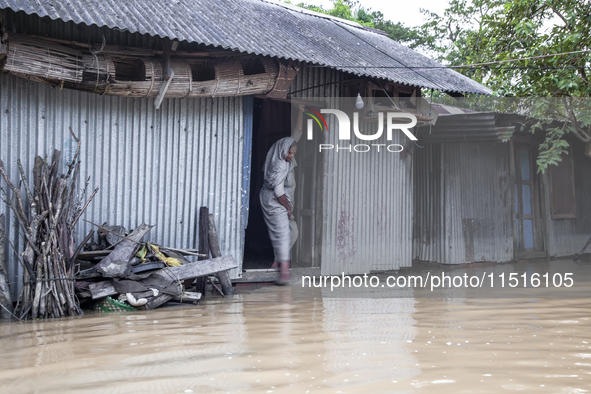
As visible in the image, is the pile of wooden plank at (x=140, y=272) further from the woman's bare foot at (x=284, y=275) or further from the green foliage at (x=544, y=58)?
the green foliage at (x=544, y=58)

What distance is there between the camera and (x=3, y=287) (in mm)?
5336

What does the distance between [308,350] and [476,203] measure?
25.4ft

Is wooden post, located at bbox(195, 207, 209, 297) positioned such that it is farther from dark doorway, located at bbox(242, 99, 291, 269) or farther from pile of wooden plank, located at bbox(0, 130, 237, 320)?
dark doorway, located at bbox(242, 99, 291, 269)

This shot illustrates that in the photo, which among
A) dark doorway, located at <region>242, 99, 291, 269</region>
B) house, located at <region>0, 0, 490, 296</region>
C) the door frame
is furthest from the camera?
the door frame

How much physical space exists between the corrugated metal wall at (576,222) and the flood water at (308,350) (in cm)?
655

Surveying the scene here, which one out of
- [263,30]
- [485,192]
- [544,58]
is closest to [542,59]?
[544,58]

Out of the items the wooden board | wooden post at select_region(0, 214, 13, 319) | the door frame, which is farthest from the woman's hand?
the door frame

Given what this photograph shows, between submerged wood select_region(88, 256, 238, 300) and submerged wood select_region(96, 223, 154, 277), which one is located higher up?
submerged wood select_region(96, 223, 154, 277)

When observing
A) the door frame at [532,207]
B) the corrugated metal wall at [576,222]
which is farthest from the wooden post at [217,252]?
the corrugated metal wall at [576,222]

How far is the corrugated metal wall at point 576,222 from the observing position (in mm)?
11906

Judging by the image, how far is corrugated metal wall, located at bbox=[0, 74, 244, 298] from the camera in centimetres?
589

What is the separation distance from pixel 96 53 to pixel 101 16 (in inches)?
16.1

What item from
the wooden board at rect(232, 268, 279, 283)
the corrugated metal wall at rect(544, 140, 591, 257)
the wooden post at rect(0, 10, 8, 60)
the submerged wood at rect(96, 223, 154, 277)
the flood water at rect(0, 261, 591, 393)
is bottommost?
the flood water at rect(0, 261, 591, 393)

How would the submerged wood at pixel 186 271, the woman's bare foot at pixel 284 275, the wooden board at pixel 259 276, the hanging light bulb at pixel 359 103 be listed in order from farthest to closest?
the hanging light bulb at pixel 359 103 < the woman's bare foot at pixel 284 275 < the wooden board at pixel 259 276 < the submerged wood at pixel 186 271
